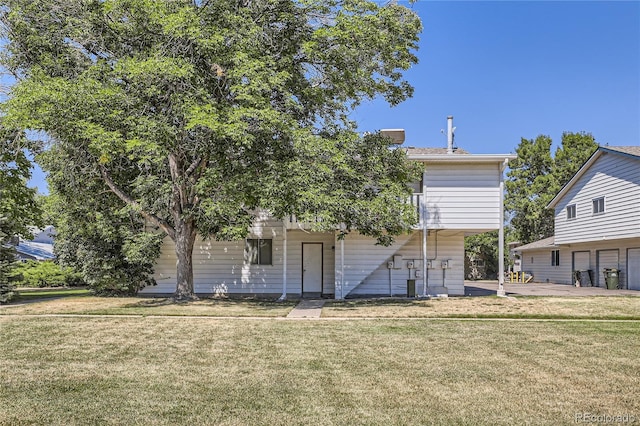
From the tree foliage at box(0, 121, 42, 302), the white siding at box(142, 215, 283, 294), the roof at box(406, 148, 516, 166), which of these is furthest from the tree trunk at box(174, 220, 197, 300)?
the roof at box(406, 148, 516, 166)

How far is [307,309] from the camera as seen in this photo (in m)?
13.1

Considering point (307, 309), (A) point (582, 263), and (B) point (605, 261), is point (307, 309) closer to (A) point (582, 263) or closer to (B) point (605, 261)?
(B) point (605, 261)

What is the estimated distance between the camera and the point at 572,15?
1716 centimetres

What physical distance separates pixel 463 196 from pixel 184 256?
30.2ft

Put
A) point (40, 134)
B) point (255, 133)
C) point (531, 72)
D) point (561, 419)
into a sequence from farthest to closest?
point (531, 72) → point (40, 134) → point (255, 133) → point (561, 419)

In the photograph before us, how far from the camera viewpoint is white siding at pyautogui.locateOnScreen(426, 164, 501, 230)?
16438mm

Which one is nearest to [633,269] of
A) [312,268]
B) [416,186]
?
[416,186]

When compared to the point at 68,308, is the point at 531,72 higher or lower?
higher

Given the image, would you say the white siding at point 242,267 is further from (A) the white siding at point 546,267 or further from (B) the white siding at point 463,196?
(A) the white siding at point 546,267

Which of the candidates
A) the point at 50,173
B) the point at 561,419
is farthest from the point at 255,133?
the point at 561,419

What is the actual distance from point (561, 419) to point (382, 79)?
12.0 meters

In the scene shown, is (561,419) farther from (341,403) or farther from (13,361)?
(13,361)

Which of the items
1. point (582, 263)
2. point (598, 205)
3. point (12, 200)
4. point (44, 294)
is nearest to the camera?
point (12, 200)

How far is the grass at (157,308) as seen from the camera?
1215 centimetres
